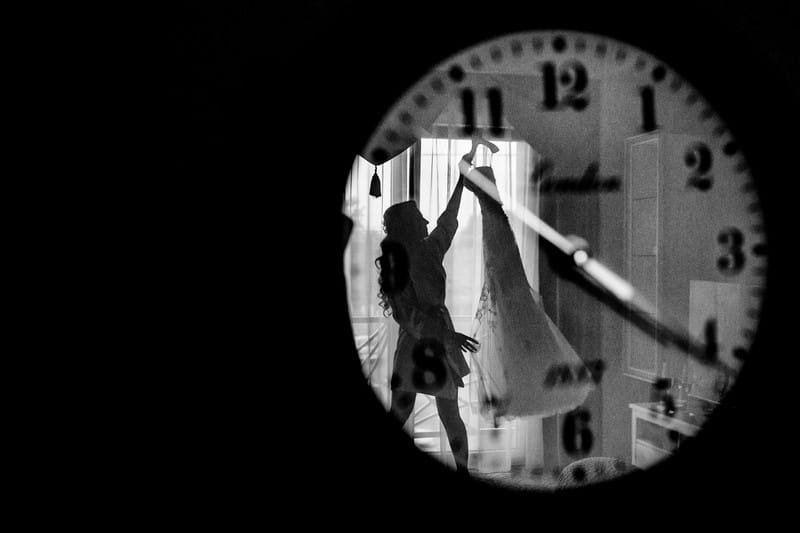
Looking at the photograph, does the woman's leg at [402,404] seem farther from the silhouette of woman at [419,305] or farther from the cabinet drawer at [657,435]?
the cabinet drawer at [657,435]

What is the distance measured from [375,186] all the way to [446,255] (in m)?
0.07

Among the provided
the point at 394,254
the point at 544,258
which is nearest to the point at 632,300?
the point at 544,258

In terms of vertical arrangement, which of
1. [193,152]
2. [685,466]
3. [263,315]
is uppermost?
[193,152]

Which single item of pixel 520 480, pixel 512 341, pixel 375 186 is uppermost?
pixel 375 186

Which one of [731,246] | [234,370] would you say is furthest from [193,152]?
[731,246]

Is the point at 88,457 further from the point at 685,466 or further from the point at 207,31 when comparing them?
the point at 685,466

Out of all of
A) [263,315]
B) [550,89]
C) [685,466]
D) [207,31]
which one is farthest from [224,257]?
[685,466]

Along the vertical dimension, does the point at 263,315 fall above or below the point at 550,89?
below

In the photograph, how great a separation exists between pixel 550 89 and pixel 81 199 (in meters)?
0.34

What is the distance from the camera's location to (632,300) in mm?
475

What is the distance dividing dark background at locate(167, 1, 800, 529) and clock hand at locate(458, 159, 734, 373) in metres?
0.16

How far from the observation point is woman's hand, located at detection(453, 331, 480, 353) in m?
0.44

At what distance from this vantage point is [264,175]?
1.35 ft

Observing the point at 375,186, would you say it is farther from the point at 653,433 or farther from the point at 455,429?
the point at 653,433
